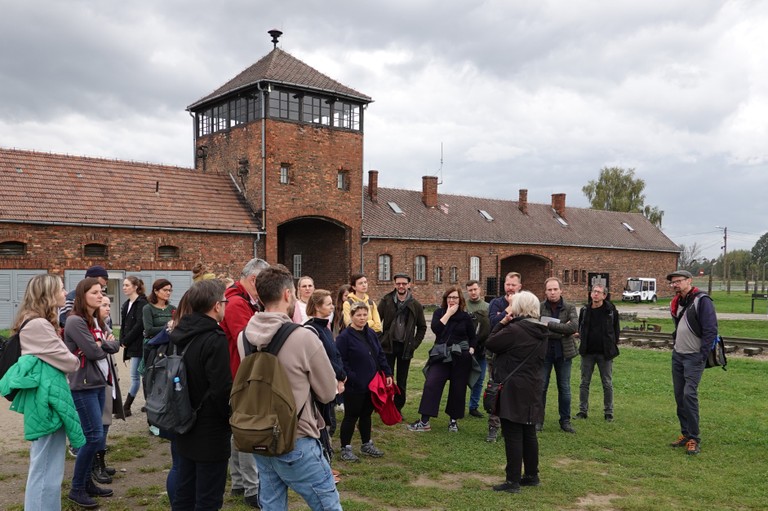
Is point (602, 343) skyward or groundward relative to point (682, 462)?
skyward

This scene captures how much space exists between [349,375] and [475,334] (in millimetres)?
2138

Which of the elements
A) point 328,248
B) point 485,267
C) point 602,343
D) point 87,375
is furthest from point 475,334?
point 485,267

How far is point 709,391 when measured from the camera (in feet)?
34.3

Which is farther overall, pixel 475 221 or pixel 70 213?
pixel 475 221

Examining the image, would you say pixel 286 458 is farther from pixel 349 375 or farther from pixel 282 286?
pixel 349 375

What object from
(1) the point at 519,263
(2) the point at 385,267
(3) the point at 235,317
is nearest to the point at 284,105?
(2) the point at 385,267

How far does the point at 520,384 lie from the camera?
5.83 m

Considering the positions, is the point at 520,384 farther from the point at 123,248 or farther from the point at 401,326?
the point at 123,248

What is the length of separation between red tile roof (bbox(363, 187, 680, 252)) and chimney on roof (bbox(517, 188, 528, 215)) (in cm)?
28

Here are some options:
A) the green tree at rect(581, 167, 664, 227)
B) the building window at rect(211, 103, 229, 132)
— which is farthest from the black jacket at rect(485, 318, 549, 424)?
the green tree at rect(581, 167, 664, 227)

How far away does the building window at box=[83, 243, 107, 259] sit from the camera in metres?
21.4

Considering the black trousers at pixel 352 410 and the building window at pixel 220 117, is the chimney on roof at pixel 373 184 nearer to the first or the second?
the building window at pixel 220 117

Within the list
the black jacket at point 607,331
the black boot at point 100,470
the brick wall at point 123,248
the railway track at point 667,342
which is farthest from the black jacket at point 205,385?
the brick wall at point 123,248

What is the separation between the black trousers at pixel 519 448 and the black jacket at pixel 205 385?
112 inches
